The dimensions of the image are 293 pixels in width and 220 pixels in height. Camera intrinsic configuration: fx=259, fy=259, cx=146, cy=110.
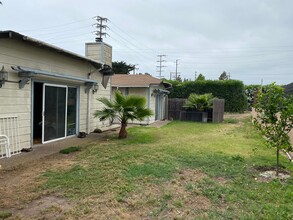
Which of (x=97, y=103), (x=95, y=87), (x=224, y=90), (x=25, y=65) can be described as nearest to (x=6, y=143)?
(x=25, y=65)

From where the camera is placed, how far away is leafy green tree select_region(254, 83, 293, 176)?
546 centimetres

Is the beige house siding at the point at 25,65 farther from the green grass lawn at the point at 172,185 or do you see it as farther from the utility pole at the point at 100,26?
the utility pole at the point at 100,26

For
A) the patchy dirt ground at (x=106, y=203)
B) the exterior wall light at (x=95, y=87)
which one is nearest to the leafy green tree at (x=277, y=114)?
the patchy dirt ground at (x=106, y=203)

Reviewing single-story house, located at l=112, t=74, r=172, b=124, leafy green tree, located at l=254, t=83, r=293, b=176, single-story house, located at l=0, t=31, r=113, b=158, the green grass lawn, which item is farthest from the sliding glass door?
leafy green tree, located at l=254, t=83, r=293, b=176

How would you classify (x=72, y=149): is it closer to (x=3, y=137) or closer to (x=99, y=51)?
(x=3, y=137)

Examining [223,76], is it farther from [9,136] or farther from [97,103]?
[9,136]

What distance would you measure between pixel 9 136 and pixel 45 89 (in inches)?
80.4

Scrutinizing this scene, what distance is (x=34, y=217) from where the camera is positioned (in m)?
3.38

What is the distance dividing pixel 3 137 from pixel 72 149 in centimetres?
187

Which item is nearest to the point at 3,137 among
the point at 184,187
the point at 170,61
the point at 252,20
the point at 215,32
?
the point at 184,187

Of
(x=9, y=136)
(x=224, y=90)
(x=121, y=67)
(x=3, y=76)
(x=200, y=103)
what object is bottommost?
(x=9, y=136)

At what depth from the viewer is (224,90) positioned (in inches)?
902

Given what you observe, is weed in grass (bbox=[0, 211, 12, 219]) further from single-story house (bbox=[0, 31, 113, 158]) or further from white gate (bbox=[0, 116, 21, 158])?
single-story house (bbox=[0, 31, 113, 158])

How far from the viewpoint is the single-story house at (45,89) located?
675cm
